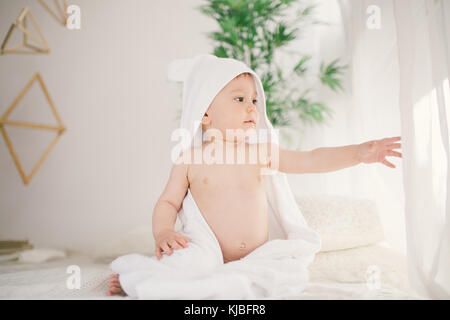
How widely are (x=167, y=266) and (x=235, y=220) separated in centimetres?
24

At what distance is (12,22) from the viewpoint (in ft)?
6.09

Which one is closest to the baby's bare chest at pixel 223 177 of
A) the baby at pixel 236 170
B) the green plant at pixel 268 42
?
the baby at pixel 236 170

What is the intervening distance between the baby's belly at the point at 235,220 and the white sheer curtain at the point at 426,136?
0.36 meters

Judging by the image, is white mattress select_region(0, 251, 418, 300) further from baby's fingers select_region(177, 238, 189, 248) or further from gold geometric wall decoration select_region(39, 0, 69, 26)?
gold geometric wall decoration select_region(39, 0, 69, 26)

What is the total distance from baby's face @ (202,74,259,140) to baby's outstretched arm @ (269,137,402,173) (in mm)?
129

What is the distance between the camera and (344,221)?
1149 mm

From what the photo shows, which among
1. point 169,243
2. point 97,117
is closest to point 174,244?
point 169,243

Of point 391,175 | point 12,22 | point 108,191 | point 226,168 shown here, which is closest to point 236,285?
point 226,168

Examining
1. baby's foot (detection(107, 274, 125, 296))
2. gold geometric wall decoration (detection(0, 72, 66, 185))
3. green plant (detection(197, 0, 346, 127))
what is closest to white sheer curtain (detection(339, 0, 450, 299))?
baby's foot (detection(107, 274, 125, 296))

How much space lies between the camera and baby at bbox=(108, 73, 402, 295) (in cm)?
89

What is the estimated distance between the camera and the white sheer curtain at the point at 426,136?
706 mm

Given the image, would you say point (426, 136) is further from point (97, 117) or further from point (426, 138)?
point (97, 117)

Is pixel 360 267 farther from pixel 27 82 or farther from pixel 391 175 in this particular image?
pixel 27 82

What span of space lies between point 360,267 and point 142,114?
1.48 meters
